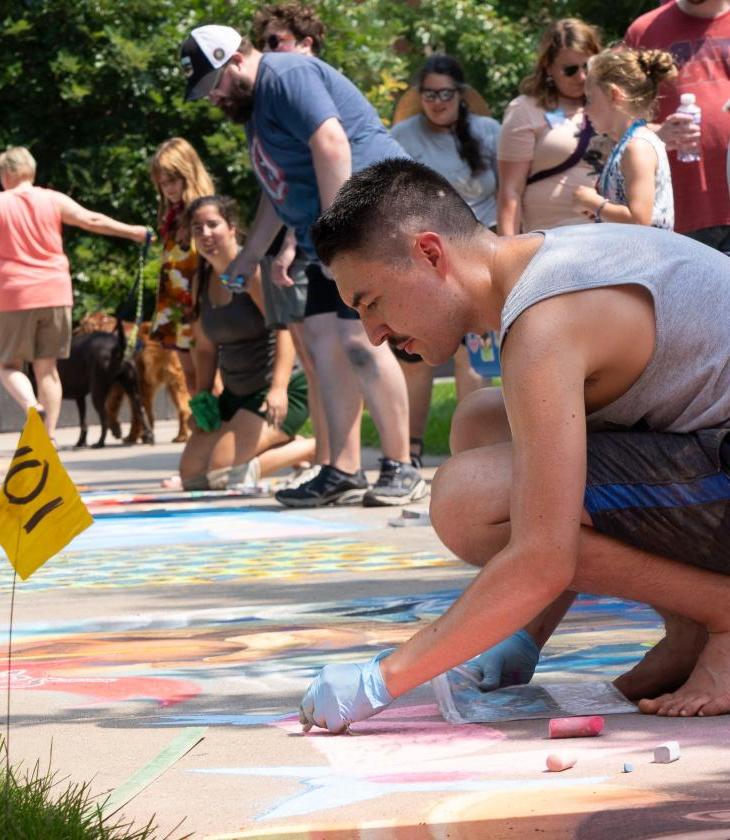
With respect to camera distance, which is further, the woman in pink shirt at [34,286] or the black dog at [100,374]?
the black dog at [100,374]

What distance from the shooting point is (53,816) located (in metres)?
2.34

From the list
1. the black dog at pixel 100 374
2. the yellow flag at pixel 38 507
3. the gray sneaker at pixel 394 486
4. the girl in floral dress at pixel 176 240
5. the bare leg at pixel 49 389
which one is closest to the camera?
the yellow flag at pixel 38 507

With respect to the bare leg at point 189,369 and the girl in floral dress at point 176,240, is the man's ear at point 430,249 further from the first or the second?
the bare leg at point 189,369

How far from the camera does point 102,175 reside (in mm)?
19500

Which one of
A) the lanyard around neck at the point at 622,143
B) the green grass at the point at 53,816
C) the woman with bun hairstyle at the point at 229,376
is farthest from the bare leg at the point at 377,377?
the green grass at the point at 53,816

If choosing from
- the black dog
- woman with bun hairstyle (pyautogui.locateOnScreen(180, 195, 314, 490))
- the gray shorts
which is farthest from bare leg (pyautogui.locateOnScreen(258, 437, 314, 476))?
the black dog

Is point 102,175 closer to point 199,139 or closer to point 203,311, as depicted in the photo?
point 199,139

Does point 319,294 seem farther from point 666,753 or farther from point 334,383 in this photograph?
point 666,753

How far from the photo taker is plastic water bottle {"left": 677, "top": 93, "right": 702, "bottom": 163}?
570 centimetres

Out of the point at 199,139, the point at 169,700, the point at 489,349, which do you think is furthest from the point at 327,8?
the point at 169,700

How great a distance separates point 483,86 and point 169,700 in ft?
86.4

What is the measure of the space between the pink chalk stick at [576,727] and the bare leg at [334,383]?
436cm

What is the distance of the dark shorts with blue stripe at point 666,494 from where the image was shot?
9.80ft

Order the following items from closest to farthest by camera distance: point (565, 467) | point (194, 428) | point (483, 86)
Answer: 1. point (565, 467)
2. point (194, 428)
3. point (483, 86)
